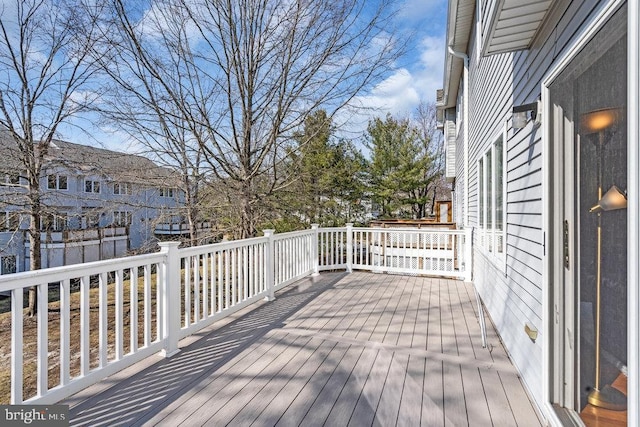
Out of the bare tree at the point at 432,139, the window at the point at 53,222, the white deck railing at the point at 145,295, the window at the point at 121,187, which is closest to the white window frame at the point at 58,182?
the window at the point at 53,222

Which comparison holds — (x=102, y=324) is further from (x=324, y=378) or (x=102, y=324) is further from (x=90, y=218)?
(x=90, y=218)

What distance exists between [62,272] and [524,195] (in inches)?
130

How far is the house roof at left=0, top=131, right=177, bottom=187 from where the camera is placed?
5.66 metres

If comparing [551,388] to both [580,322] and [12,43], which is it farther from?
[12,43]

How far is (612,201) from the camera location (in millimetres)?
1414

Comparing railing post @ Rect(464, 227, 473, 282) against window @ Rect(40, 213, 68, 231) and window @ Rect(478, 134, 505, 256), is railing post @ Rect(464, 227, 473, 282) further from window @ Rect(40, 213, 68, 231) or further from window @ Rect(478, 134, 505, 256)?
window @ Rect(40, 213, 68, 231)

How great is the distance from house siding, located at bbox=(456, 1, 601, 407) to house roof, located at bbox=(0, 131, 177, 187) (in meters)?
5.16

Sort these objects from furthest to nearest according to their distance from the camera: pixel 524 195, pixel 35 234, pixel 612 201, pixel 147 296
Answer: pixel 35 234
pixel 147 296
pixel 524 195
pixel 612 201

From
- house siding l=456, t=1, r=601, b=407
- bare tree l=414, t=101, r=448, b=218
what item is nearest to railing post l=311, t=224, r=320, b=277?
house siding l=456, t=1, r=601, b=407

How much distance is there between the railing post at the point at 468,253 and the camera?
5.76m

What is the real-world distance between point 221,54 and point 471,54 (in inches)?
179

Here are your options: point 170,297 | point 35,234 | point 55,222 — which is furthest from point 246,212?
point 35,234

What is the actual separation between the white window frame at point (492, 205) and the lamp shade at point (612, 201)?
5.44 feet

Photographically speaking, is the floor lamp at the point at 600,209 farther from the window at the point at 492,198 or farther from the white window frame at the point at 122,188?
the white window frame at the point at 122,188
